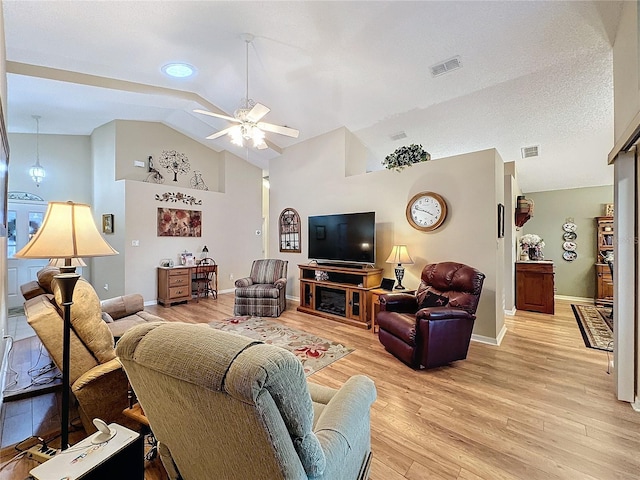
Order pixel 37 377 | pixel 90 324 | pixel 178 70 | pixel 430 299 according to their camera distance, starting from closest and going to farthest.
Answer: pixel 90 324
pixel 37 377
pixel 430 299
pixel 178 70

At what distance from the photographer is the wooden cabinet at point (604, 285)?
5.59 meters

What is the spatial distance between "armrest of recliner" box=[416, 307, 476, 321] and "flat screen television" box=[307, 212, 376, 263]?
161 cm

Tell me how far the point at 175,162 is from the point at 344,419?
264 inches

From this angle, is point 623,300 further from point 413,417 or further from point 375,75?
point 375,75

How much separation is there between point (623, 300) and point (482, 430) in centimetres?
163

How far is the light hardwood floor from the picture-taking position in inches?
65.9

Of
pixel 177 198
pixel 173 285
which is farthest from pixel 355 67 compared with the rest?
pixel 173 285

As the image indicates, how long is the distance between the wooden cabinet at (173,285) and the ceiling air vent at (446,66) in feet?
17.6

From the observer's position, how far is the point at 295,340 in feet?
12.1

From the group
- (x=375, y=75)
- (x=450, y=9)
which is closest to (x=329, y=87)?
(x=375, y=75)

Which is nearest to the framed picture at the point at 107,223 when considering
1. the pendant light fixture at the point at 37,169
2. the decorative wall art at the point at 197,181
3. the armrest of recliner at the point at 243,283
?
the pendant light fixture at the point at 37,169

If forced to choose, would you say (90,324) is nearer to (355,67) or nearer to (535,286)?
(355,67)

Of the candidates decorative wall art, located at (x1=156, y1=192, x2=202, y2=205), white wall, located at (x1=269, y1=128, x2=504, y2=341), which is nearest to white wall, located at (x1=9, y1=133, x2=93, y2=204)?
decorative wall art, located at (x1=156, y1=192, x2=202, y2=205)

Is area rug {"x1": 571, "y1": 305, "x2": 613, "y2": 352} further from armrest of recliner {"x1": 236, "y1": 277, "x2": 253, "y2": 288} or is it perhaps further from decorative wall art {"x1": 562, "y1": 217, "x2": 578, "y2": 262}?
armrest of recliner {"x1": 236, "y1": 277, "x2": 253, "y2": 288}
